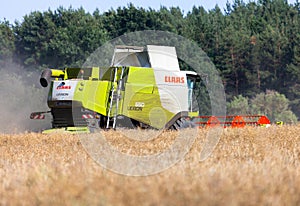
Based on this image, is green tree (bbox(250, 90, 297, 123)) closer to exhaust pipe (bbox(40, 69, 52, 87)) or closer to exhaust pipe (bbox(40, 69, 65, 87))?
exhaust pipe (bbox(40, 69, 65, 87))

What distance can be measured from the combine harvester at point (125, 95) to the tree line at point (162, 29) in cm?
2743

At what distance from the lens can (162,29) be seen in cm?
4972

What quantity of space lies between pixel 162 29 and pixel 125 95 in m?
34.6

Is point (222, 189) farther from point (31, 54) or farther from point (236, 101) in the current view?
point (31, 54)

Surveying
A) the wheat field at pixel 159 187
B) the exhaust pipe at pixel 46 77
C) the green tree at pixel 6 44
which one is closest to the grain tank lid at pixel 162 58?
the exhaust pipe at pixel 46 77

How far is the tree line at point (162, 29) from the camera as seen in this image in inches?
1778

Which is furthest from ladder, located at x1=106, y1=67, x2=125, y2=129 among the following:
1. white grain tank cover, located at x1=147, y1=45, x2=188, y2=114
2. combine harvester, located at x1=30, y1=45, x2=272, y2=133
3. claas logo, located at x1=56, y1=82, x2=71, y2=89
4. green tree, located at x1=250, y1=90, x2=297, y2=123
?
green tree, located at x1=250, y1=90, x2=297, y2=123

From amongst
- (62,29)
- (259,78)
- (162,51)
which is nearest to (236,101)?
(259,78)

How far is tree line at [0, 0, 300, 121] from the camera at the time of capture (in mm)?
45156

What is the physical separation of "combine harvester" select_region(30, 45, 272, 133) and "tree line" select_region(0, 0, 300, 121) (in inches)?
1080

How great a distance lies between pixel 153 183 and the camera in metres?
3.87

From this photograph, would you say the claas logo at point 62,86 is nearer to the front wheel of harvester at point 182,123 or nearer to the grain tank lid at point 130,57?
the grain tank lid at point 130,57

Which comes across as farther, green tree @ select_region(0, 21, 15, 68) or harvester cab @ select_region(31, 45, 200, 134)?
green tree @ select_region(0, 21, 15, 68)

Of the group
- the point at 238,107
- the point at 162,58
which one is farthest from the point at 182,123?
the point at 238,107
